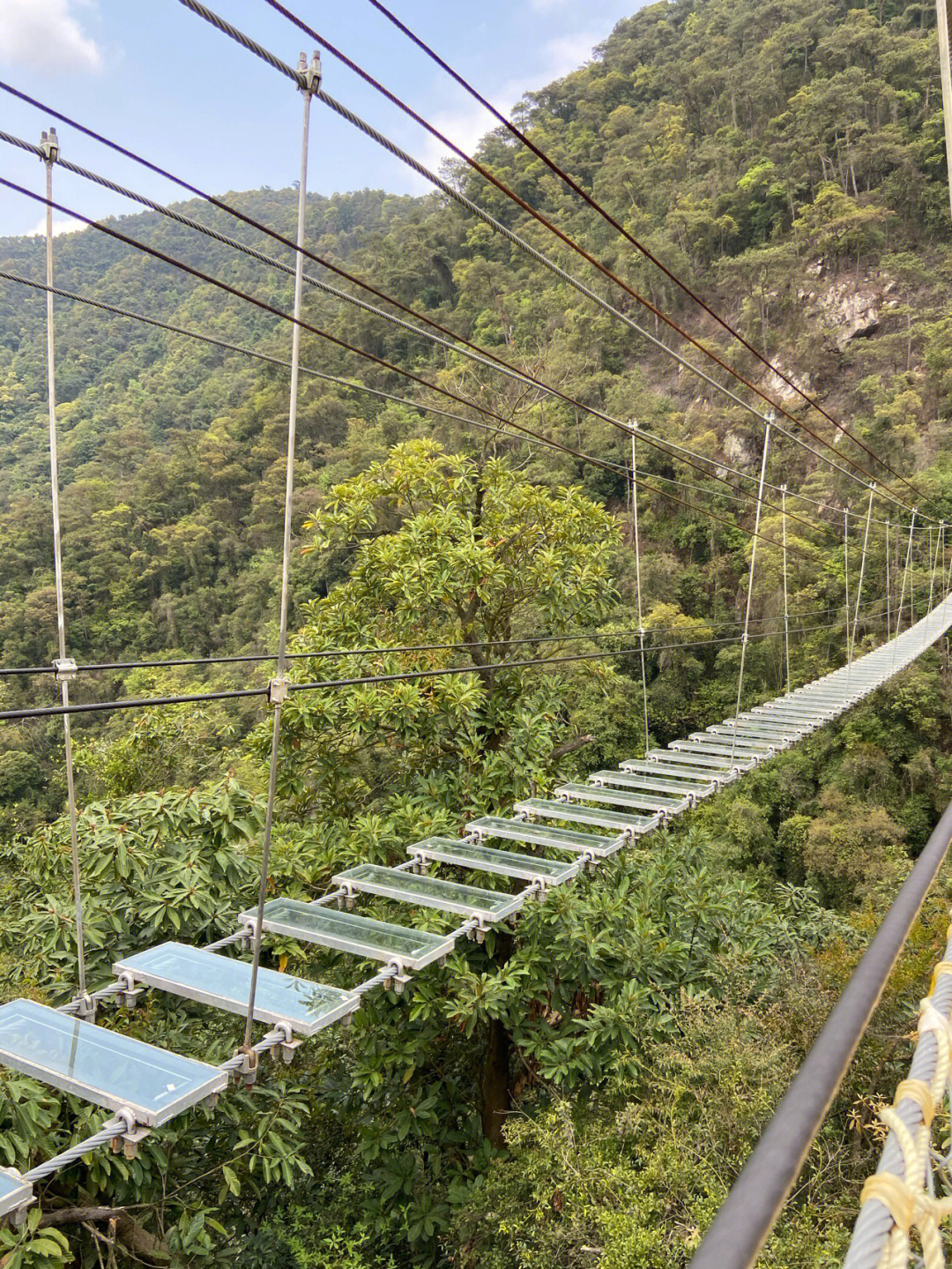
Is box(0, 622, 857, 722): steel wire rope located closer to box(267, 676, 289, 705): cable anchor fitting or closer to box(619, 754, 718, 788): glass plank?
box(267, 676, 289, 705): cable anchor fitting

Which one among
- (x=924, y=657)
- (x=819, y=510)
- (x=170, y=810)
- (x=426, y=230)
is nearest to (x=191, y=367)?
(x=426, y=230)

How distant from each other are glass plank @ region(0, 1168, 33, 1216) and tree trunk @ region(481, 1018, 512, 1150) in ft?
7.99

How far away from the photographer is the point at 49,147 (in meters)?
1.74

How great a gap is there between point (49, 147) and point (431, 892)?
2070 mm

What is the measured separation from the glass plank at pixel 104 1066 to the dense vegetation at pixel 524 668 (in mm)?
164

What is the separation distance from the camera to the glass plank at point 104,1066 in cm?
149

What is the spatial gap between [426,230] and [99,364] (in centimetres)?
1158

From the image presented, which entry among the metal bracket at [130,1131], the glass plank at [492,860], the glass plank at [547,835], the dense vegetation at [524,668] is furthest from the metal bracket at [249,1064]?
the glass plank at [547,835]

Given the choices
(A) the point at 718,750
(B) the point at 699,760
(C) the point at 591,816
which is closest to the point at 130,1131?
(C) the point at 591,816

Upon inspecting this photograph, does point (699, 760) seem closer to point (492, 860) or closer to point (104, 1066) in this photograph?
point (492, 860)

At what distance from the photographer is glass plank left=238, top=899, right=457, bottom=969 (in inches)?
78.7

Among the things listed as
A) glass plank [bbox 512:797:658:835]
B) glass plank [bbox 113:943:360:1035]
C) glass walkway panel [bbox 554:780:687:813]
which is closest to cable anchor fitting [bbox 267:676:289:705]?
glass plank [bbox 113:943:360:1035]

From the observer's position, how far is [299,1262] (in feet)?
9.62

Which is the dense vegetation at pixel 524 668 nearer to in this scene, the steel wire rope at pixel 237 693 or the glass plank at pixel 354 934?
the steel wire rope at pixel 237 693
